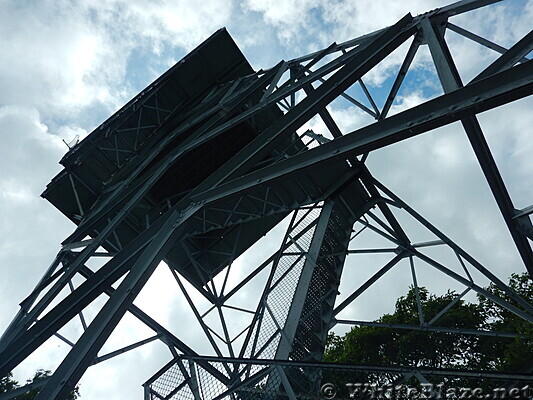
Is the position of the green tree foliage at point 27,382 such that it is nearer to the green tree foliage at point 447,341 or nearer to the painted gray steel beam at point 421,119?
the green tree foliage at point 447,341

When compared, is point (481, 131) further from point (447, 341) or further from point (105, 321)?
point (447, 341)

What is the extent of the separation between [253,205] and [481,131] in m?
7.58

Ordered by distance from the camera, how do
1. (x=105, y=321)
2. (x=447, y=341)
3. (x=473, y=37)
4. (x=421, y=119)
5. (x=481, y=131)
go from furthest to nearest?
1. (x=447, y=341)
2. (x=473, y=37)
3. (x=481, y=131)
4. (x=105, y=321)
5. (x=421, y=119)

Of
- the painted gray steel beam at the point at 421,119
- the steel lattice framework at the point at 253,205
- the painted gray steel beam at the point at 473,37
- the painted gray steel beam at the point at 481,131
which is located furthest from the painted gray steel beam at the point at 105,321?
the painted gray steel beam at the point at 473,37

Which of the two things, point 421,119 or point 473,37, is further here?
point 473,37

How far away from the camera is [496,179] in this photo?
5.51 m

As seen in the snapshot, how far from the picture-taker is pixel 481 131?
17.1 ft

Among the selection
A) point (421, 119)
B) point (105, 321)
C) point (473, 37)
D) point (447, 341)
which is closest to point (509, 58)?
point (421, 119)

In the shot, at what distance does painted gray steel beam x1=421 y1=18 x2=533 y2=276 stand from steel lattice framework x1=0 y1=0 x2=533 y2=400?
2cm

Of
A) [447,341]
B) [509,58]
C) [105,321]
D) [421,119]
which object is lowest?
[105,321]

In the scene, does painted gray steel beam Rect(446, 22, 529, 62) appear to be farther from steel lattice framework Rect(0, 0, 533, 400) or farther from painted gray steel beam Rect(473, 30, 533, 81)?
painted gray steel beam Rect(473, 30, 533, 81)

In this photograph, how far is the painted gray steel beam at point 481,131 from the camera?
14.5ft

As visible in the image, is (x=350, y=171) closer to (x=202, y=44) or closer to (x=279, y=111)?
(x=279, y=111)

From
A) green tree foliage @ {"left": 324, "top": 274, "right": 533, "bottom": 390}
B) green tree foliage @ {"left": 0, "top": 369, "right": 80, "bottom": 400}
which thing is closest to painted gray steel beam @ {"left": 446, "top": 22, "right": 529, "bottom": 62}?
green tree foliage @ {"left": 324, "top": 274, "right": 533, "bottom": 390}
